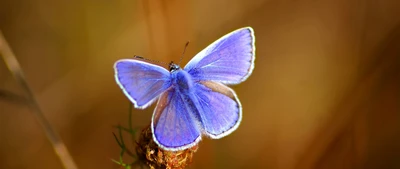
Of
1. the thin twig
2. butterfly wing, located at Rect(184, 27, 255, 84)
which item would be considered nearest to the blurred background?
butterfly wing, located at Rect(184, 27, 255, 84)

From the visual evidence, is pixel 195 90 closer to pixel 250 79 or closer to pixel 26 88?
pixel 26 88

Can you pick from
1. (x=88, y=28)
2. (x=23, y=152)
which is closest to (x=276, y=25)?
(x=88, y=28)

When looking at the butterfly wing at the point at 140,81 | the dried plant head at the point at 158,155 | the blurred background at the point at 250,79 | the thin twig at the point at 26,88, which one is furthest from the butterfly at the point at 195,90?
the blurred background at the point at 250,79

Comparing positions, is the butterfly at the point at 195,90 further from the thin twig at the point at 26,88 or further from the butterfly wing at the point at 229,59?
the thin twig at the point at 26,88

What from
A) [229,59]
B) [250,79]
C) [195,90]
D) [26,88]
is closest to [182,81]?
[195,90]

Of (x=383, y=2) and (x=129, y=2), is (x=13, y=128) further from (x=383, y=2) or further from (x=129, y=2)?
(x=383, y=2)

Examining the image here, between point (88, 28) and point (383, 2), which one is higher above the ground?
point (88, 28)
